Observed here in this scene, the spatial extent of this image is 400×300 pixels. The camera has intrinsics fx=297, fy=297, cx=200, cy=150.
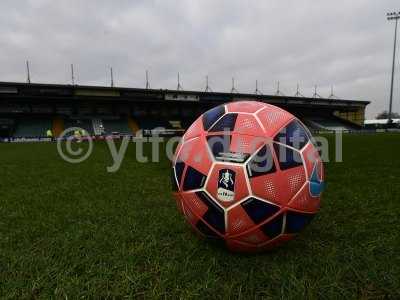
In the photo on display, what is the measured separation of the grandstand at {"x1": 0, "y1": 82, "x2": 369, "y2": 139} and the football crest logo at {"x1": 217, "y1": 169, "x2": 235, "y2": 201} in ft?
121

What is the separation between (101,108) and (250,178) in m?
42.9

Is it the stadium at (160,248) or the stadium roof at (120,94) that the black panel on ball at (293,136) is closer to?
the stadium at (160,248)

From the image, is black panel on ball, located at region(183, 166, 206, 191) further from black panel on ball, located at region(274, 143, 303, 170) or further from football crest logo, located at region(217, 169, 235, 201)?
black panel on ball, located at region(274, 143, 303, 170)

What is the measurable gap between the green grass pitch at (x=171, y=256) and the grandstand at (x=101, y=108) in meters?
35.7

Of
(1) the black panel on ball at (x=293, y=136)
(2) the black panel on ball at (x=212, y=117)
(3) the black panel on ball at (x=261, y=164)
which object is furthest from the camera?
(2) the black panel on ball at (x=212, y=117)

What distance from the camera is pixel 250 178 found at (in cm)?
187

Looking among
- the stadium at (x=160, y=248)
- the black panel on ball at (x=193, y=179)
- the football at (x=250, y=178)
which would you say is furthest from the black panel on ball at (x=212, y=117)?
the stadium at (x=160, y=248)

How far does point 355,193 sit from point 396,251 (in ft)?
6.31

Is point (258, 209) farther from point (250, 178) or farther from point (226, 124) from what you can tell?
point (226, 124)

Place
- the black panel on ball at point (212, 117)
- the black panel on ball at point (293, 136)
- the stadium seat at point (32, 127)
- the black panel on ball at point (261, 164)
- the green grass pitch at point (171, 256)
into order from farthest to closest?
the stadium seat at point (32, 127) < the black panel on ball at point (212, 117) < the black panel on ball at point (293, 136) < the black panel on ball at point (261, 164) < the green grass pitch at point (171, 256)

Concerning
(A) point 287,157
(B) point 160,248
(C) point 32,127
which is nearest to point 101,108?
(C) point 32,127

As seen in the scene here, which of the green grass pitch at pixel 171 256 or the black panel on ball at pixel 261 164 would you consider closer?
the green grass pitch at pixel 171 256

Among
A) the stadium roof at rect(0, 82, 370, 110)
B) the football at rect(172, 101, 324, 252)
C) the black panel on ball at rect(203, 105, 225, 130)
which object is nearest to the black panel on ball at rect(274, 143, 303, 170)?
the football at rect(172, 101, 324, 252)

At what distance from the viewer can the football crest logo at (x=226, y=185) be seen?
1.89 metres
